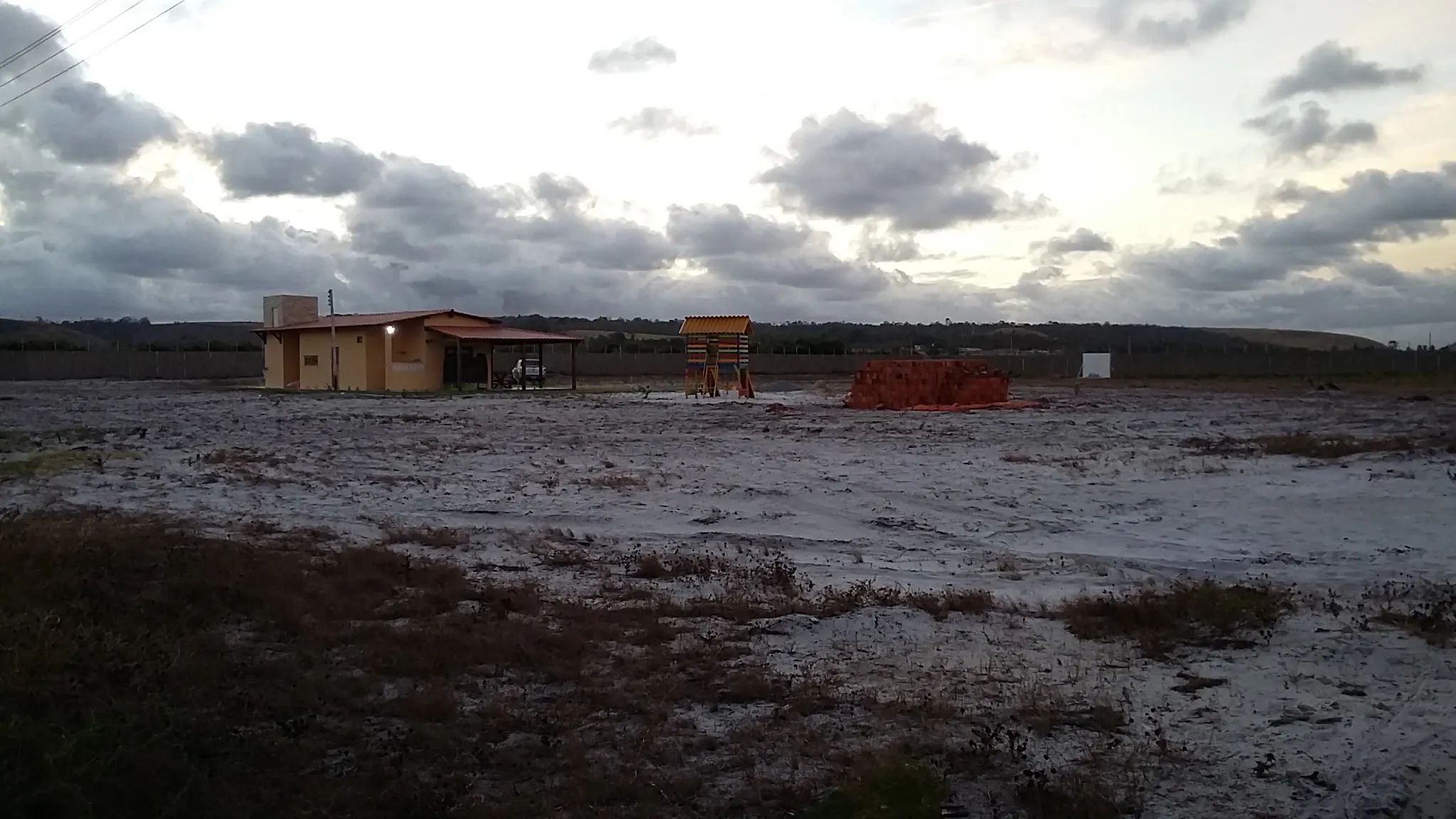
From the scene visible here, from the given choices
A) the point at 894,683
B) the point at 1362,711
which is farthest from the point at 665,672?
the point at 1362,711

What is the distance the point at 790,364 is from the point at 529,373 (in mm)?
25407

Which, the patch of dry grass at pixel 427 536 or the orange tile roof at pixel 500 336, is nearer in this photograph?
the patch of dry grass at pixel 427 536

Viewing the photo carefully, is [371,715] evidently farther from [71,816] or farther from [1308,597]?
[1308,597]

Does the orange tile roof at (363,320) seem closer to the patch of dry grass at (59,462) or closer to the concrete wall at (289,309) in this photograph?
the concrete wall at (289,309)

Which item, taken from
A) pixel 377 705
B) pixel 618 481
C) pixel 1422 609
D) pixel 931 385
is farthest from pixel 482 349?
pixel 1422 609

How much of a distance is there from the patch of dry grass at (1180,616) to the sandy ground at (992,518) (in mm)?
194

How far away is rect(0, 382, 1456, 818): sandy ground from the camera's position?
15.9ft

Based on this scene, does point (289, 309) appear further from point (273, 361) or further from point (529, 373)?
point (529, 373)

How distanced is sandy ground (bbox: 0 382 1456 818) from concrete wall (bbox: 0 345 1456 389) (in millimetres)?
32493

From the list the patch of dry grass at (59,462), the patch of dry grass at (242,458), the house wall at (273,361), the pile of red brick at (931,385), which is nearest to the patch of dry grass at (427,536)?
the patch of dry grass at (242,458)

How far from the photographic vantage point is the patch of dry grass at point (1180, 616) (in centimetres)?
623

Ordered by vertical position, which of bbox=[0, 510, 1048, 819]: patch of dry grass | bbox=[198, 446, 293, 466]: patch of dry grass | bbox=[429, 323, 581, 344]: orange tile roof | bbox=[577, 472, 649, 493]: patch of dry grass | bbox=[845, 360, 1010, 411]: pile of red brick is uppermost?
bbox=[429, 323, 581, 344]: orange tile roof

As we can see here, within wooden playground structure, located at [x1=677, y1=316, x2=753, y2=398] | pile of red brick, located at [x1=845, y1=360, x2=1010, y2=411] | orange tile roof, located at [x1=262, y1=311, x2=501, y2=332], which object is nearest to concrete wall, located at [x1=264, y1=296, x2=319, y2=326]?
orange tile roof, located at [x1=262, y1=311, x2=501, y2=332]

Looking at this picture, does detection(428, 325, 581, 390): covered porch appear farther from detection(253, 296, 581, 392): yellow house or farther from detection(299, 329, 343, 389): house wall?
detection(299, 329, 343, 389): house wall
